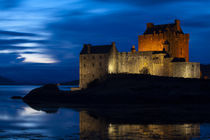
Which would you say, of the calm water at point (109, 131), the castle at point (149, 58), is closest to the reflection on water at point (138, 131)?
the calm water at point (109, 131)

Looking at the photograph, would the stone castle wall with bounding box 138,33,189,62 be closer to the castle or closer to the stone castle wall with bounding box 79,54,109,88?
the castle

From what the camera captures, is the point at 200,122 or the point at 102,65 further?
the point at 102,65

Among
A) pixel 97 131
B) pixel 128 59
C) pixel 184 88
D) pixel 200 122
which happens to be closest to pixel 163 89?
pixel 184 88

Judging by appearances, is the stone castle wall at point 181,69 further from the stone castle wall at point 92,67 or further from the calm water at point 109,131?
the calm water at point 109,131

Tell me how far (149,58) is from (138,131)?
30391 mm

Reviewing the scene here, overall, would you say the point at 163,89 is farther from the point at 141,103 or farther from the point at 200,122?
the point at 200,122

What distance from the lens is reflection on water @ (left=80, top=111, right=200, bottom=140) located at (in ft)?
62.1

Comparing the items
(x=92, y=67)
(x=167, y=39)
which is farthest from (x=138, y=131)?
(x=167, y=39)

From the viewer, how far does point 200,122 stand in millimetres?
24641

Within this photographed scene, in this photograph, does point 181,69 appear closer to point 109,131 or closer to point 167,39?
point 167,39

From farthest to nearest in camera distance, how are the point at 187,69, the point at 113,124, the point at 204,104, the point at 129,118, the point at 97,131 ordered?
the point at 187,69 → the point at 204,104 → the point at 129,118 → the point at 113,124 → the point at 97,131

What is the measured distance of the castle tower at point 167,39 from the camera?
54.6m

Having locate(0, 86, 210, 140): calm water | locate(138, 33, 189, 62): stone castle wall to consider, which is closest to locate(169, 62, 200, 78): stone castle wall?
locate(138, 33, 189, 62): stone castle wall

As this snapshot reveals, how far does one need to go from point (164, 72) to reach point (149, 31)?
36.3ft
